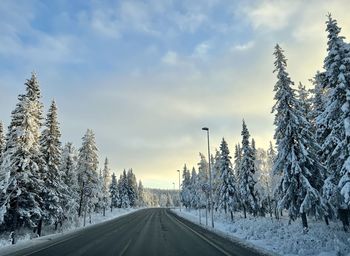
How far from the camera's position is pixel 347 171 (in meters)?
14.6

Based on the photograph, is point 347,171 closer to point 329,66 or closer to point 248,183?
point 329,66

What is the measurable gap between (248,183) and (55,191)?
2740 centimetres

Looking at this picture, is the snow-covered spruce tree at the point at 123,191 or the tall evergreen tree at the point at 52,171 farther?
the snow-covered spruce tree at the point at 123,191

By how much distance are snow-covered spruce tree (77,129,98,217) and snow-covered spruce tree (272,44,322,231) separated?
3243cm

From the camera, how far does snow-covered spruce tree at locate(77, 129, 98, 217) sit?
5109cm

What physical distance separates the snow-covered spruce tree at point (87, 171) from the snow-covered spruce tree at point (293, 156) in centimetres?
3243

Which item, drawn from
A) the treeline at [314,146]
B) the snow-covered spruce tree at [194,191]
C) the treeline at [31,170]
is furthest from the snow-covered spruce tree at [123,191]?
the treeline at [31,170]

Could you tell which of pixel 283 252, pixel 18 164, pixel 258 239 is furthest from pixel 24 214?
pixel 283 252

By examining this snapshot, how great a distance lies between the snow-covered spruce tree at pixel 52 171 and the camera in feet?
112

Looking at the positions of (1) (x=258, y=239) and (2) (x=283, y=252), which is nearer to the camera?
(2) (x=283, y=252)

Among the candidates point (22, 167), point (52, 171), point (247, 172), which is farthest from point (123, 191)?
point (22, 167)

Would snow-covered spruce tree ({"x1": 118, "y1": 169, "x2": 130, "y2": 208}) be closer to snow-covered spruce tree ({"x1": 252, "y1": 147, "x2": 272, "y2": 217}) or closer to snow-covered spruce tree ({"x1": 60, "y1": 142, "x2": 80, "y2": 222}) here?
snow-covered spruce tree ({"x1": 252, "y1": 147, "x2": 272, "y2": 217})

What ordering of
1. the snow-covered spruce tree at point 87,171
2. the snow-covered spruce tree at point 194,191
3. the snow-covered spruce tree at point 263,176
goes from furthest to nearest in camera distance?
the snow-covered spruce tree at point 194,191, the snow-covered spruce tree at point 263,176, the snow-covered spruce tree at point 87,171

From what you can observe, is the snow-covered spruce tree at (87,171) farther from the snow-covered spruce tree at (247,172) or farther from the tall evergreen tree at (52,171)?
the snow-covered spruce tree at (247,172)
